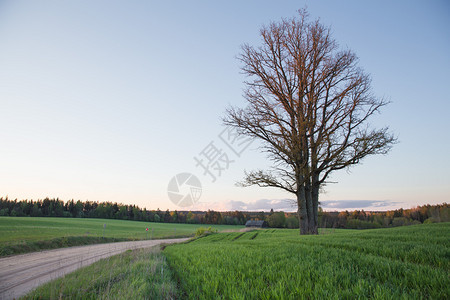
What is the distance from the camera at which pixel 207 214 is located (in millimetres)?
118438

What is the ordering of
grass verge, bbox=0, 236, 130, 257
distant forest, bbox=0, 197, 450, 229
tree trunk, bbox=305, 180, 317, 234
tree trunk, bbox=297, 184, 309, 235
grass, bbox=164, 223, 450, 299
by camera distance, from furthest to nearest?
distant forest, bbox=0, 197, 450, 229 < grass verge, bbox=0, 236, 130, 257 < tree trunk, bbox=305, 180, 317, 234 < tree trunk, bbox=297, 184, 309, 235 < grass, bbox=164, 223, 450, 299

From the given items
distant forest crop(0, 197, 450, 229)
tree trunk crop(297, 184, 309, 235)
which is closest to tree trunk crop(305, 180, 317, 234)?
tree trunk crop(297, 184, 309, 235)

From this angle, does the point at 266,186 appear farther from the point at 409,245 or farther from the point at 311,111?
the point at 409,245

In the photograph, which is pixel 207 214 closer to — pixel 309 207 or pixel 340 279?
pixel 309 207

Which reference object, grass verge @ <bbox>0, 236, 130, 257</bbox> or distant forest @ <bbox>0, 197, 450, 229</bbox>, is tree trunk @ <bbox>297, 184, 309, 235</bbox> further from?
distant forest @ <bbox>0, 197, 450, 229</bbox>

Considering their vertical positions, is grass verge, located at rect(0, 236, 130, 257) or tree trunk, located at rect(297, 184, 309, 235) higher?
tree trunk, located at rect(297, 184, 309, 235)

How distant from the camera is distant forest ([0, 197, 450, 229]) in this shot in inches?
3093

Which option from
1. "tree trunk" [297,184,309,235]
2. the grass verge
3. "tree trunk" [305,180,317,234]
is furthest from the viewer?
the grass verge

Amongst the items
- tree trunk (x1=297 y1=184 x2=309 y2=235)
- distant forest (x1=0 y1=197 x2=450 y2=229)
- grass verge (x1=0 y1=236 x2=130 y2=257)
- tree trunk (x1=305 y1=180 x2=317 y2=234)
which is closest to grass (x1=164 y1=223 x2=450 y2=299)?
tree trunk (x1=297 y1=184 x2=309 y2=235)

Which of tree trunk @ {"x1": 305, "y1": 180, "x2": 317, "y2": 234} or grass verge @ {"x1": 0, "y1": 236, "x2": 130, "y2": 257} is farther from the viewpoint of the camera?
grass verge @ {"x1": 0, "y1": 236, "x2": 130, "y2": 257}

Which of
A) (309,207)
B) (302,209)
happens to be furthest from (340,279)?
(309,207)

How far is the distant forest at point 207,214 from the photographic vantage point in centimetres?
7856

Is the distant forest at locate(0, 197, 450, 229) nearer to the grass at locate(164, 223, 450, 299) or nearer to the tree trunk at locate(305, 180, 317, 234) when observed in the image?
the tree trunk at locate(305, 180, 317, 234)

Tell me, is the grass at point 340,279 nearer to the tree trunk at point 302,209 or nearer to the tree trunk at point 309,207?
the tree trunk at point 302,209
